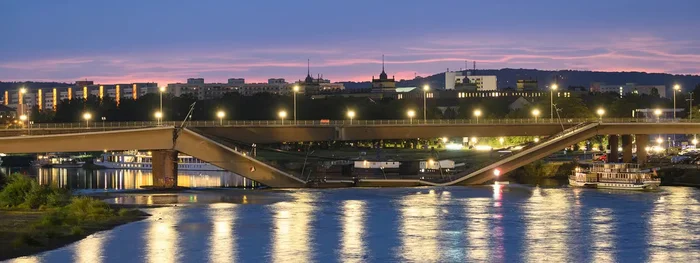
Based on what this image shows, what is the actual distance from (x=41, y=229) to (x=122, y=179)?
243ft

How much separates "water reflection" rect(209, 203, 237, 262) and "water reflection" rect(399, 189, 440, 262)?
32.0ft

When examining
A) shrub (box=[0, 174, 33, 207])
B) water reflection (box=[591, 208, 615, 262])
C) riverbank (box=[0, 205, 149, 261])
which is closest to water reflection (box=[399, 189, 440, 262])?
water reflection (box=[591, 208, 615, 262])

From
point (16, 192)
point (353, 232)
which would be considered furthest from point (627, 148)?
point (16, 192)

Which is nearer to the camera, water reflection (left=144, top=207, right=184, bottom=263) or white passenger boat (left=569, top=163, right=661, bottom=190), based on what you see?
water reflection (left=144, top=207, right=184, bottom=263)

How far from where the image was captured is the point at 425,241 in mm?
80438

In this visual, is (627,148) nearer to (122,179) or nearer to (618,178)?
(618,178)

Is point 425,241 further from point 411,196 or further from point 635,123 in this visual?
point 635,123

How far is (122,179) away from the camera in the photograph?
515 feet

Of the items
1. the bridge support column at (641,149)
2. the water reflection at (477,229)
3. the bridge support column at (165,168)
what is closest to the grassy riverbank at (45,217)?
the bridge support column at (165,168)

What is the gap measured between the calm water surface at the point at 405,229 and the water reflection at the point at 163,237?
2.4 inches

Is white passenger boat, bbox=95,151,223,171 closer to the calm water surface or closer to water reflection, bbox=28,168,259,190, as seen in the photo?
water reflection, bbox=28,168,259,190

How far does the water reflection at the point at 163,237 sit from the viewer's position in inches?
2904

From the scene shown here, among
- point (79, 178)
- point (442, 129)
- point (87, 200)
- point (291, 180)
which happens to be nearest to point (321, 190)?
point (291, 180)

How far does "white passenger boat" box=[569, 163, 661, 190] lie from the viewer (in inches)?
4808
